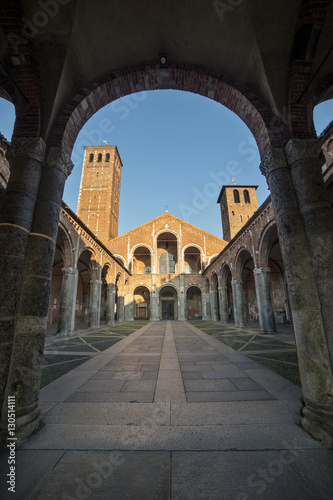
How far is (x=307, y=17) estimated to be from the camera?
2842 millimetres

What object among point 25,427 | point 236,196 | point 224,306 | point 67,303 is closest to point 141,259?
point 224,306

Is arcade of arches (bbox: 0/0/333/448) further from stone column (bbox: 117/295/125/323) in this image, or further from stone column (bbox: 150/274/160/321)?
stone column (bbox: 150/274/160/321)

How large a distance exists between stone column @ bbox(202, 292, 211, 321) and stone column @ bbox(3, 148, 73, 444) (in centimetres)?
2153

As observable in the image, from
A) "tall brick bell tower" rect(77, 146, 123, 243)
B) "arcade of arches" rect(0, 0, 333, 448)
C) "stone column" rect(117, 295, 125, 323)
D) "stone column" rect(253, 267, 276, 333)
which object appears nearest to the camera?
"arcade of arches" rect(0, 0, 333, 448)

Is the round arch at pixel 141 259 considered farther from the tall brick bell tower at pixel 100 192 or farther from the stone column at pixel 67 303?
the stone column at pixel 67 303

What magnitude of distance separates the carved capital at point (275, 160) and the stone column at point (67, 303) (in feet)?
34.4

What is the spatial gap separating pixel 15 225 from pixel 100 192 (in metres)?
29.6

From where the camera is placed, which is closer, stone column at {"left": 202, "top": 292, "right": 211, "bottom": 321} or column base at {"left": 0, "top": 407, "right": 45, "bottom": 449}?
column base at {"left": 0, "top": 407, "right": 45, "bottom": 449}

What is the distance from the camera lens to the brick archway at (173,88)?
130 inches

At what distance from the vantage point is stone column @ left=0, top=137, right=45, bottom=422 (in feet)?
7.38

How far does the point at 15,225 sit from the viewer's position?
8.20 feet

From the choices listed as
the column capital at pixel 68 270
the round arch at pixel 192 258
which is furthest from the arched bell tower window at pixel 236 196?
the column capital at pixel 68 270

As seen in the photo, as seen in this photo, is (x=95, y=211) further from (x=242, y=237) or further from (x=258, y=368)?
(x=258, y=368)

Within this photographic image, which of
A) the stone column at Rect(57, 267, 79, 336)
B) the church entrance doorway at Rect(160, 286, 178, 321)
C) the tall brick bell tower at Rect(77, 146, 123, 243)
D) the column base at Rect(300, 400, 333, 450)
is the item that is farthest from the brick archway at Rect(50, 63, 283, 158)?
the tall brick bell tower at Rect(77, 146, 123, 243)
